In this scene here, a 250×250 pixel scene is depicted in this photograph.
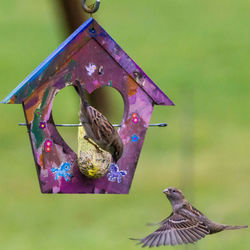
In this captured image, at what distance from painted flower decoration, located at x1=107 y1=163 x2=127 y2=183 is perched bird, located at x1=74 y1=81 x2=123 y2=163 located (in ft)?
0.74

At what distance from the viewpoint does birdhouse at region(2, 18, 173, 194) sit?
6.00 m

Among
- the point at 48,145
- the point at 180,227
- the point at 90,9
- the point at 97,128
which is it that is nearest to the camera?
the point at 90,9

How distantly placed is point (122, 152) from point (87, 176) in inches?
11.3

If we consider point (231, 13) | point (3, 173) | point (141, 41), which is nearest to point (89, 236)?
point (3, 173)

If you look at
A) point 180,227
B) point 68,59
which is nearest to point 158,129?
point 180,227

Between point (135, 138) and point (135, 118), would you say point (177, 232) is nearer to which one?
point (135, 138)

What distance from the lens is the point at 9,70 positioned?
18422mm

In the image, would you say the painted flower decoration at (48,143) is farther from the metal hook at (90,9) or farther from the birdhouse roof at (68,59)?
the metal hook at (90,9)

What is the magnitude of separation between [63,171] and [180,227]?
0.93m

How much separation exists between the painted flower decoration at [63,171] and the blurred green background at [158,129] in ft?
3.56

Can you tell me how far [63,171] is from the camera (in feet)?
20.4

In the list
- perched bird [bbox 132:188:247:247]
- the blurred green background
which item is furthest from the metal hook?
the blurred green background

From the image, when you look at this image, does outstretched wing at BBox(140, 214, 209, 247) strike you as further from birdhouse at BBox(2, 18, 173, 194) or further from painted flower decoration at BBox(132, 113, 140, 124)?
painted flower decoration at BBox(132, 113, 140, 124)

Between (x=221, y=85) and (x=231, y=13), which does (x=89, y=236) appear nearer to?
(x=221, y=85)
